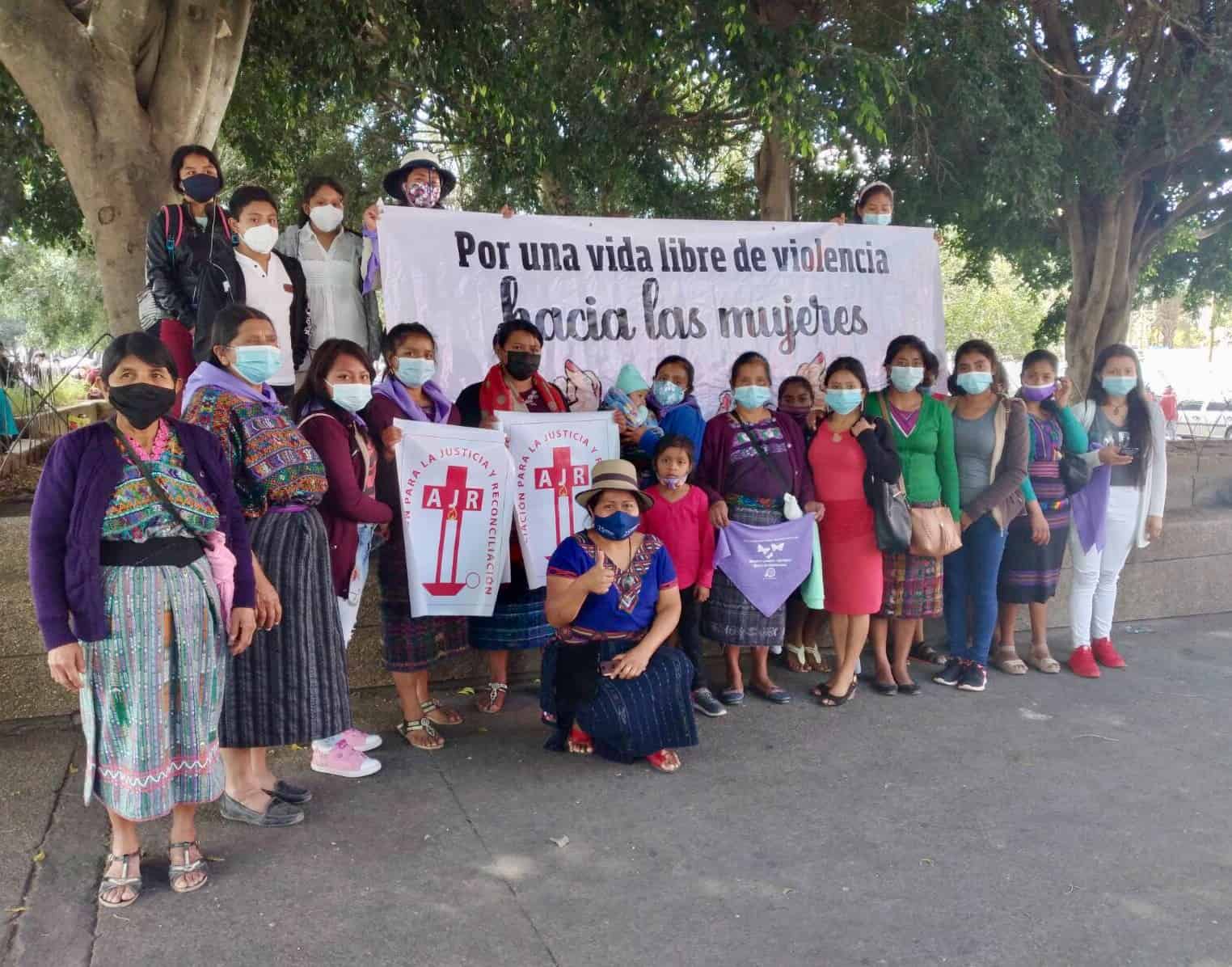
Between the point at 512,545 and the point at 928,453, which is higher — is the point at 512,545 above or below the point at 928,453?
below

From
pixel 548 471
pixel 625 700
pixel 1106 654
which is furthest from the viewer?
pixel 1106 654

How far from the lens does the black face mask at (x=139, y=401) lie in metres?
2.74

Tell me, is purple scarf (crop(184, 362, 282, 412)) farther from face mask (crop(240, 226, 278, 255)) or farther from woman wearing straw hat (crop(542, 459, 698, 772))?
woman wearing straw hat (crop(542, 459, 698, 772))

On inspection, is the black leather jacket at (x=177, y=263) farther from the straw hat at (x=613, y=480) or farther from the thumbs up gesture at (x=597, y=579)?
the thumbs up gesture at (x=597, y=579)

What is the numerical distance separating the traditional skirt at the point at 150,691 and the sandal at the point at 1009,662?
13.2 feet

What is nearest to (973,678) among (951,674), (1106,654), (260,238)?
(951,674)

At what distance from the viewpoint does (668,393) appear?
4.83 metres

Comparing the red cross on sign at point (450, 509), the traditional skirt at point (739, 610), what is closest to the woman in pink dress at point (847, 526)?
the traditional skirt at point (739, 610)

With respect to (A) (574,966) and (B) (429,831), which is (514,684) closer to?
(B) (429,831)

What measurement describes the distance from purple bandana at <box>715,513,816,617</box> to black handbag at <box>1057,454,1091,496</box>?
→ 1.51 meters

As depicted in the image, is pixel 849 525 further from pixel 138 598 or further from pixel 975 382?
→ pixel 138 598

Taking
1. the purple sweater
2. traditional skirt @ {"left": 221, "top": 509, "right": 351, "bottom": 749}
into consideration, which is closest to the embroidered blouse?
traditional skirt @ {"left": 221, "top": 509, "right": 351, "bottom": 749}

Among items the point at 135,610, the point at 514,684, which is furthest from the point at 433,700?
the point at 135,610

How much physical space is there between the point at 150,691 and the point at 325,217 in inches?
93.8
